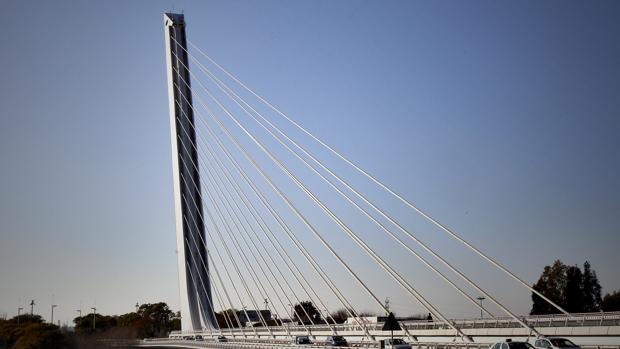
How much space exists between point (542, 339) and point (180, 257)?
41.2 m

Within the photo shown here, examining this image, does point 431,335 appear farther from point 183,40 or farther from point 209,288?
point 183,40

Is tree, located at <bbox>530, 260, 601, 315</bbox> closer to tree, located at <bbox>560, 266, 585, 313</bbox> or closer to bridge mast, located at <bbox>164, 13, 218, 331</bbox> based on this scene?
tree, located at <bbox>560, 266, 585, 313</bbox>

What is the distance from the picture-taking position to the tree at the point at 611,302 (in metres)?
73.9

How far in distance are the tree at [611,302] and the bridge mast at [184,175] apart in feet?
128

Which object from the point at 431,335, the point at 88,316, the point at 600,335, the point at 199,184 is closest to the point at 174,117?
the point at 199,184

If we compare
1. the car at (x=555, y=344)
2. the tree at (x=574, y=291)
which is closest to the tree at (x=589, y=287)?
the tree at (x=574, y=291)

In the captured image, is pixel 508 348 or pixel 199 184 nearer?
pixel 508 348

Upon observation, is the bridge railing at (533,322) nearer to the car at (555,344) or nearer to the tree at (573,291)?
the car at (555,344)

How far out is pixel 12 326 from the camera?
6172cm

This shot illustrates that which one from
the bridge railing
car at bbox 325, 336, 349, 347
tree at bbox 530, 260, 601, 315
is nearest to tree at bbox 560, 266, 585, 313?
tree at bbox 530, 260, 601, 315

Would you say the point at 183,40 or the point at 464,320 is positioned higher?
the point at 183,40

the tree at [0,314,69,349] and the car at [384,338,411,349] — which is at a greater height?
the tree at [0,314,69,349]

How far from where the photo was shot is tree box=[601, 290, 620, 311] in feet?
242

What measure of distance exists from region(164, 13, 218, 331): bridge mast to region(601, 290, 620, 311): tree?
38.9m
